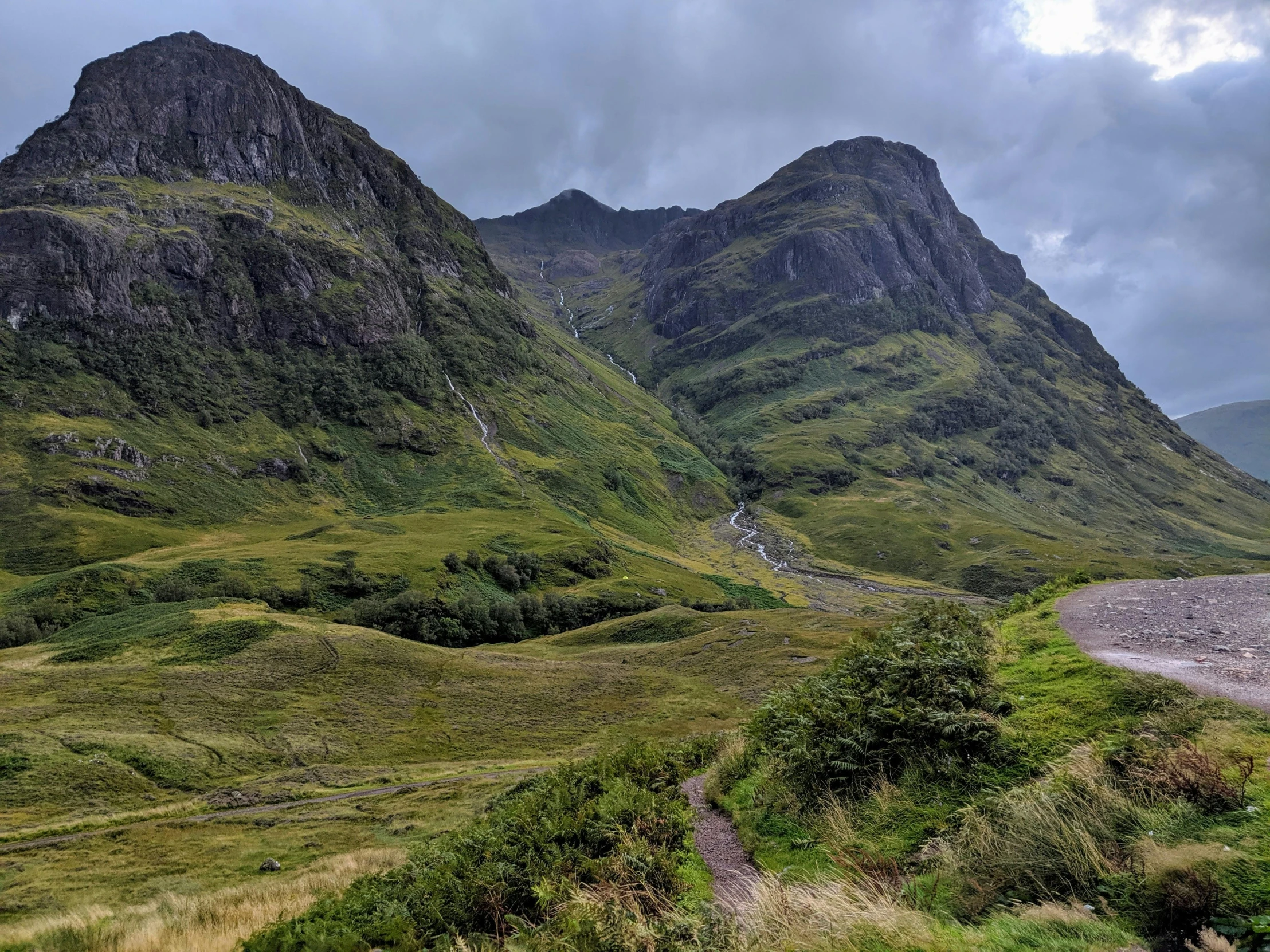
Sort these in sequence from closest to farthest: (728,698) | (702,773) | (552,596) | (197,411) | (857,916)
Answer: (857,916), (702,773), (728,698), (552,596), (197,411)

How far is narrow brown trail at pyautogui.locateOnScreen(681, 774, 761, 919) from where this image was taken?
10391 millimetres

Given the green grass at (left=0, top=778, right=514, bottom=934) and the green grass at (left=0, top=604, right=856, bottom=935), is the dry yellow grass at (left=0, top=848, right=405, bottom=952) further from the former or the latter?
the green grass at (left=0, top=604, right=856, bottom=935)

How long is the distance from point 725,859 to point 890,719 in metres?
4.35

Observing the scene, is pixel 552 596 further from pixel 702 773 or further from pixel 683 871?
pixel 683 871

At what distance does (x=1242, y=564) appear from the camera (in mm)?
183500

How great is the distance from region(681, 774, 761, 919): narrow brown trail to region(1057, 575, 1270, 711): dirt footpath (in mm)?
8545

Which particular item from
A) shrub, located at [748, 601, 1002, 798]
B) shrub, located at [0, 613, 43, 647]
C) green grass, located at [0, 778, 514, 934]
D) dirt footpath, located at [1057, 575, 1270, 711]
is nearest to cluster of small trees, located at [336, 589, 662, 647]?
shrub, located at [0, 613, 43, 647]

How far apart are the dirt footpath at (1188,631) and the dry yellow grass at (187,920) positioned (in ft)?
65.7

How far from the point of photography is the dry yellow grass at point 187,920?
45.9ft

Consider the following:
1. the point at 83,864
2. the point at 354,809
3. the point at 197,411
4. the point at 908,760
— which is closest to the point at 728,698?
the point at 354,809

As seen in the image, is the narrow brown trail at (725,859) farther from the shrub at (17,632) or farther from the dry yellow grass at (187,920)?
the shrub at (17,632)

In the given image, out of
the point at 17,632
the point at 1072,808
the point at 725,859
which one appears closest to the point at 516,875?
the point at 725,859

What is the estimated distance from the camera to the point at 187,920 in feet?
52.5

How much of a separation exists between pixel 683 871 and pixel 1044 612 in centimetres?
1638
